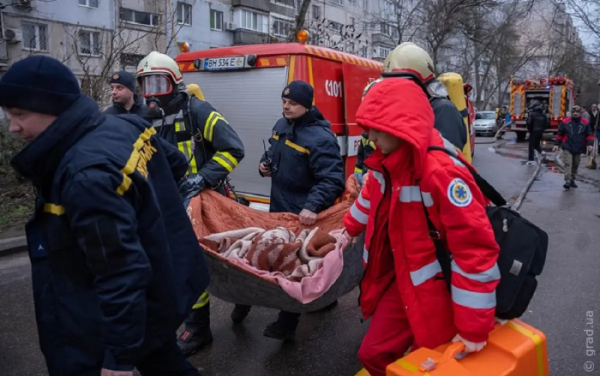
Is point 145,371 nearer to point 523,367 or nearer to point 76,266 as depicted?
point 76,266

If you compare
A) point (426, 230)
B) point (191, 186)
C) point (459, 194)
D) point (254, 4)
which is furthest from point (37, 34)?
point (459, 194)

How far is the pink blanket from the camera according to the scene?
286 cm

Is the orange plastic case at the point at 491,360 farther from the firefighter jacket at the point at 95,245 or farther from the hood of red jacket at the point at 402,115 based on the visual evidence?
the firefighter jacket at the point at 95,245

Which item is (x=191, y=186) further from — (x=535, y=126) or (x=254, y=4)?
(x=254, y=4)

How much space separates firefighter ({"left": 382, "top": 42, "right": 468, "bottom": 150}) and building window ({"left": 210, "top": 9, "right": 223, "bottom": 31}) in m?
30.4

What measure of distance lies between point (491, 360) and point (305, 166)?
2236mm

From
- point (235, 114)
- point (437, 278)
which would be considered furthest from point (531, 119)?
point (437, 278)

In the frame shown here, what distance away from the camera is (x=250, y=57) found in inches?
238

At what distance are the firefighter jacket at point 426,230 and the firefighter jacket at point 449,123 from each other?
895 mm

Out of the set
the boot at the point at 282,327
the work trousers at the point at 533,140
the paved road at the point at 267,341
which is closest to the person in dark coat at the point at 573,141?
the work trousers at the point at 533,140

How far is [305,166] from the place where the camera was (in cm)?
402

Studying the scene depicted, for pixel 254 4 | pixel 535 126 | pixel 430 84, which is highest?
pixel 254 4

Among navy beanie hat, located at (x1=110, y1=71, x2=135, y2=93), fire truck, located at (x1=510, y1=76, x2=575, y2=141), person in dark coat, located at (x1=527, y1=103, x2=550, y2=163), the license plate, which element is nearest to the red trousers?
navy beanie hat, located at (x1=110, y1=71, x2=135, y2=93)

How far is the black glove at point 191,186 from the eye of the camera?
353 centimetres
